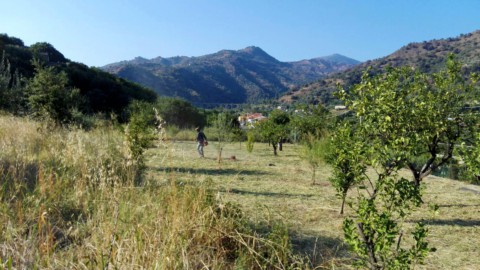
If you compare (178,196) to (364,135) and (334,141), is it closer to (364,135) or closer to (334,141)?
(364,135)

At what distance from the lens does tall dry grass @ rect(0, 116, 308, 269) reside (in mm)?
2289

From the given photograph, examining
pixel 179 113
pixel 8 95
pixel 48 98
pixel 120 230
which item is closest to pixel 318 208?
pixel 120 230

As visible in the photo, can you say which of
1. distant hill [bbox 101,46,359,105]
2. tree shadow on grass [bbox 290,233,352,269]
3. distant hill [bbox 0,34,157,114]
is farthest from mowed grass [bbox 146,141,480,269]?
distant hill [bbox 101,46,359,105]

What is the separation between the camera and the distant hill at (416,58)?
63781mm

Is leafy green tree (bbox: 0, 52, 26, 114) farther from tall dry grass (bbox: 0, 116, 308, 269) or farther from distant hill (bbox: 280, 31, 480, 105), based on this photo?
distant hill (bbox: 280, 31, 480, 105)

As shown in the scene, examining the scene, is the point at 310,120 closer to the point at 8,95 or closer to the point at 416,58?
the point at 8,95

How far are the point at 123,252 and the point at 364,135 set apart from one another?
270 cm

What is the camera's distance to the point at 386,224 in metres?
2.68

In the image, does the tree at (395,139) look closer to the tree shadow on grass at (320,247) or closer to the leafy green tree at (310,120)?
the tree shadow on grass at (320,247)

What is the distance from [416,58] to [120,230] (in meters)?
83.4

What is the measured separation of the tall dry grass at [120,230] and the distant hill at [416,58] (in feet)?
180

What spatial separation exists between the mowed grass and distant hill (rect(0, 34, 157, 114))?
90.1 ft

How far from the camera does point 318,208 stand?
7457 mm

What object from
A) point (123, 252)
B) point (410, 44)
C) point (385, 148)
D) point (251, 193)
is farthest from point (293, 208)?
point (410, 44)
